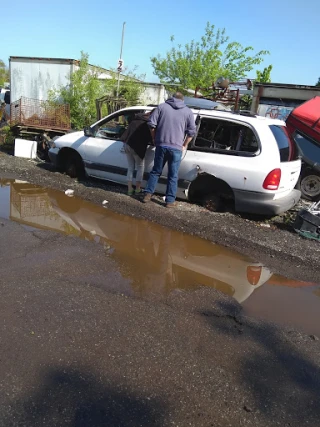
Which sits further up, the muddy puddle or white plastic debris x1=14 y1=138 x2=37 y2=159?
white plastic debris x1=14 y1=138 x2=37 y2=159

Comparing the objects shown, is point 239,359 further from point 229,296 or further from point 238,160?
point 238,160

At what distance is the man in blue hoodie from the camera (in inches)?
231

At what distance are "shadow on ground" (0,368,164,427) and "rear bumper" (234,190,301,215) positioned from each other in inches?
158

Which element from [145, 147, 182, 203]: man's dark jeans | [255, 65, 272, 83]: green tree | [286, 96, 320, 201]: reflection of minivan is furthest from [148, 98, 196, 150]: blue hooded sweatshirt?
[255, 65, 272, 83]: green tree

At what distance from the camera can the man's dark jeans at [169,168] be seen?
5.94 meters

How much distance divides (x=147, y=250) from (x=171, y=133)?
2.19 meters

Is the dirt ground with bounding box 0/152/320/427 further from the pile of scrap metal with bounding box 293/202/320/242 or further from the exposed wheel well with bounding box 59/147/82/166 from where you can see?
the exposed wheel well with bounding box 59/147/82/166

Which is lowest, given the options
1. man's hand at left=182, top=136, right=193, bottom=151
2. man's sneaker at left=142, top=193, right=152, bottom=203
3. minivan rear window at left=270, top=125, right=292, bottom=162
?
man's sneaker at left=142, top=193, right=152, bottom=203

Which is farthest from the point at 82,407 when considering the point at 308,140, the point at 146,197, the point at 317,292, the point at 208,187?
the point at 308,140

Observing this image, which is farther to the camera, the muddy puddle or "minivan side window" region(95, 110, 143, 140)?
"minivan side window" region(95, 110, 143, 140)

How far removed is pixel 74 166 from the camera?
307 inches

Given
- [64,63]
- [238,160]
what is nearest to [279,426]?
[238,160]

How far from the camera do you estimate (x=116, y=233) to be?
17.0 feet

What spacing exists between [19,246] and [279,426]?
347 cm
